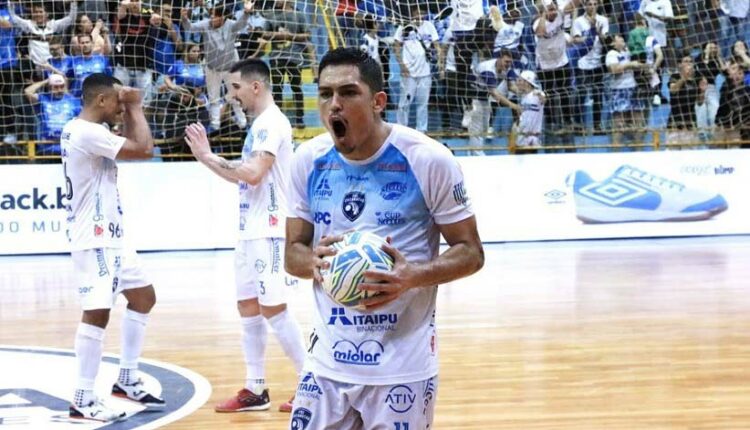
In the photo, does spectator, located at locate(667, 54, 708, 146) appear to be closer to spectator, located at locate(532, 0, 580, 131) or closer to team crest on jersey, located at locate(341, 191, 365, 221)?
spectator, located at locate(532, 0, 580, 131)

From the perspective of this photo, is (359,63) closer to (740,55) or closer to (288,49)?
(288,49)

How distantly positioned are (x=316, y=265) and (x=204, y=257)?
10.7 metres

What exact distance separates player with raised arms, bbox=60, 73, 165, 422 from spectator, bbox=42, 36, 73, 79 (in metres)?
8.08

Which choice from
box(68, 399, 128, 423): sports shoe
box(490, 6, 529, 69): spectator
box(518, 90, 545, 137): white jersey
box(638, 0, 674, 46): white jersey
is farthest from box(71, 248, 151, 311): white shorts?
box(638, 0, 674, 46): white jersey

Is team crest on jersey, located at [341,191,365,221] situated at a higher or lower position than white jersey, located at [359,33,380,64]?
lower

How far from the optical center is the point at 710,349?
315 inches

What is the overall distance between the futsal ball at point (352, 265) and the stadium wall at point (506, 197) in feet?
35.6

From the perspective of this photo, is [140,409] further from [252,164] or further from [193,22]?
[193,22]

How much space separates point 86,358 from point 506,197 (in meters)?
9.91

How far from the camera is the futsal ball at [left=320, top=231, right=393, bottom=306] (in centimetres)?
319

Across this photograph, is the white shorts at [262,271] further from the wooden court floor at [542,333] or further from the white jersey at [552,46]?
the white jersey at [552,46]

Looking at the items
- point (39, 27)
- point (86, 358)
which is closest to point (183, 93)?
point (39, 27)

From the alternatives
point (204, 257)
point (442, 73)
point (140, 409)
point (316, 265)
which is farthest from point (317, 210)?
point (442, 73)

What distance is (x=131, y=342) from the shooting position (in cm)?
641
